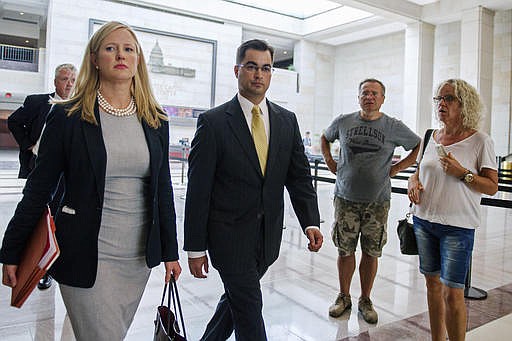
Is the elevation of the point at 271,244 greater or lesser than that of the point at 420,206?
lesser

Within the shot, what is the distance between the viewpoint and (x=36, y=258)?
5.18 ft

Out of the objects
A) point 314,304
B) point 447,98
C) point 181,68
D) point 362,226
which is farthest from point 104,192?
point 181,68

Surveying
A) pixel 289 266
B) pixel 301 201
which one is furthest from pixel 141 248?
pixel 289 266

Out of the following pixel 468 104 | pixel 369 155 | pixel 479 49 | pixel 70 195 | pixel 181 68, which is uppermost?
pixel 181 68

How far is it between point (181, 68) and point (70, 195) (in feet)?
66.5

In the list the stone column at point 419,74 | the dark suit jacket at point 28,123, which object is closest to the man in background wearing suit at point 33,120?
the dark suit jacket at point 28,123

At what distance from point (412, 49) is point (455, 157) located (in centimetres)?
1481

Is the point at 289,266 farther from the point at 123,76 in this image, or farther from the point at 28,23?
the point at 28,23

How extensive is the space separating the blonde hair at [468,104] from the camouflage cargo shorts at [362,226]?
1.04m

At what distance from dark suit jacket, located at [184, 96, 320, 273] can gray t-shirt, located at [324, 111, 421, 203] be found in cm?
145

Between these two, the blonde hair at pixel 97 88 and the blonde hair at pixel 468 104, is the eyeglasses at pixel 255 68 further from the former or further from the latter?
the blonde hair at pixel 468 104

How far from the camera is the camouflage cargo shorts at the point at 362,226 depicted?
11.7ft

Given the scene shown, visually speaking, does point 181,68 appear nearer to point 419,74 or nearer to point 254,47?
point 419,74

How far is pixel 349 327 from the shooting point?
134 inches
